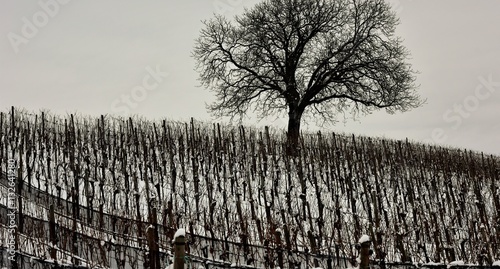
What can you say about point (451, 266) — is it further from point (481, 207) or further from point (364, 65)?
point (364, 65)

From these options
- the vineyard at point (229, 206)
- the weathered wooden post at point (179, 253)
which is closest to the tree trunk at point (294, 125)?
the vineyard at point (229, 206)

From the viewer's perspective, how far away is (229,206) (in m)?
13.4

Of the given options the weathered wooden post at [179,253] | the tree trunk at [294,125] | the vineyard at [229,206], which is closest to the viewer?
the weathered wooden post at [179,253]

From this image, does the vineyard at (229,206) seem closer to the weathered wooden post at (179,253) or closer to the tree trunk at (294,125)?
the tree trunk at (294,125)

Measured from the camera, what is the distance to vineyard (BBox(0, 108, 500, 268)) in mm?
9609

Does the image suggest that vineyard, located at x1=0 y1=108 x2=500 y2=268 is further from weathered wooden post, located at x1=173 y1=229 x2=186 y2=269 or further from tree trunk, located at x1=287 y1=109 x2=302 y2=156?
weathered wooden post, located at x1=173 y1=229 x2=186 y2=269

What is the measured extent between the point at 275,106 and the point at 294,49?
113 inches

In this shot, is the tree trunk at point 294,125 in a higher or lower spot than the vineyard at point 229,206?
higher

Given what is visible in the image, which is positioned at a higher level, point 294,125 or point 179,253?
point 294,125

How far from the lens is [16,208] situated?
35.1 ft

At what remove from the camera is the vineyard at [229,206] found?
9609 millimetres

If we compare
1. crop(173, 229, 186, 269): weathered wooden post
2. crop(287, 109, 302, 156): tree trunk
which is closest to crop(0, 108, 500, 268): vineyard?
crop(287, 109, 302, 156): tree trunk

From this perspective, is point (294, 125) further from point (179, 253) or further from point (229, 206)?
point (179, 253)

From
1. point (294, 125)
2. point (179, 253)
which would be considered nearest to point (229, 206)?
point (179, 253)
